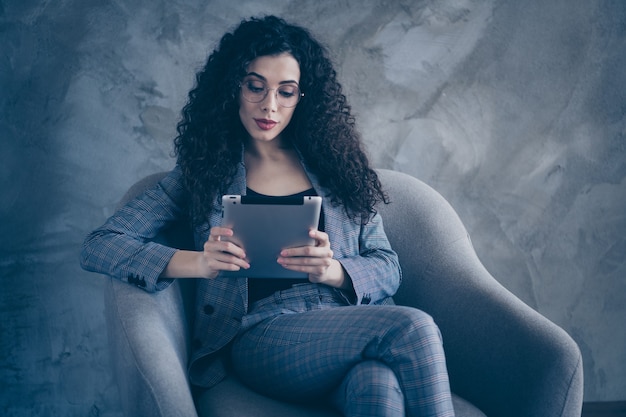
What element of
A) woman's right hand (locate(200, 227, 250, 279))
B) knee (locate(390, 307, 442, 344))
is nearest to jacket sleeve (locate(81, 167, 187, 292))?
woman's right hand (locate(200, 227, 250, 279))

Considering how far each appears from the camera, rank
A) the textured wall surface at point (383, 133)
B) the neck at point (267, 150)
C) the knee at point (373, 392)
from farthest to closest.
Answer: the textured wall surface at point (383, 133), the neck at point (267, 150), the knee at point (373, 392)

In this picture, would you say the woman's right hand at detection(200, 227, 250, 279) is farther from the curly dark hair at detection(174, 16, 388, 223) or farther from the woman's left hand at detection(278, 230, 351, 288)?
the curly dark hair at detection(174, 16, 388, 223)

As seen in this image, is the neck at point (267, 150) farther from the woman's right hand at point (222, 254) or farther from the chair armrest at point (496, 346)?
the chair armrest at point (496, 346)

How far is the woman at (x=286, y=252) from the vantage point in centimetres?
111

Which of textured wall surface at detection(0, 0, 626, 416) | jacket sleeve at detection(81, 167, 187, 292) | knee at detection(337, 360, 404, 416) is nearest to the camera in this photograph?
knee at detection(337, 360, 404, 416)

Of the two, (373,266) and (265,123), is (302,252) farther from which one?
(265,123)

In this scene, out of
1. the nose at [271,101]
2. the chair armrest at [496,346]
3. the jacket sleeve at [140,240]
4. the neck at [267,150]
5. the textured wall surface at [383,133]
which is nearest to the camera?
the chair armrest at [496,346]

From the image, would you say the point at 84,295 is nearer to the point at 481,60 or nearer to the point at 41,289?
the point at 41,289

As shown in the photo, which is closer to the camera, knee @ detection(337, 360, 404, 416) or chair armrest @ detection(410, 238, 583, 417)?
knee @ detection(337, 360, 404, 416)

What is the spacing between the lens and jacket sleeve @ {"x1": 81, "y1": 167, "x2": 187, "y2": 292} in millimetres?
1274

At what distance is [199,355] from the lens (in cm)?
131

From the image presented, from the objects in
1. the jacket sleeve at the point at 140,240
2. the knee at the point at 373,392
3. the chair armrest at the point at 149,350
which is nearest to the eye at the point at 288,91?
the jacket sleeve at the point at 140,240

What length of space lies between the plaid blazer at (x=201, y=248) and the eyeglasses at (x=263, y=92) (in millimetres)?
184

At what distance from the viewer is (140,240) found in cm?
138
